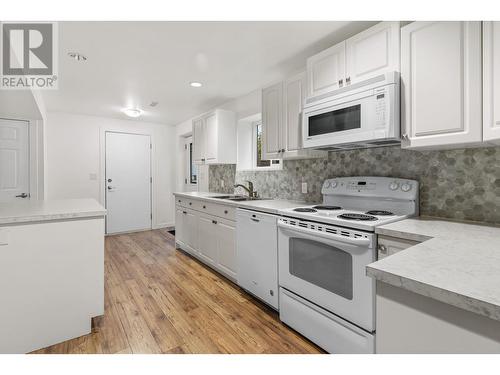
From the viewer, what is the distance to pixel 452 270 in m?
0.81

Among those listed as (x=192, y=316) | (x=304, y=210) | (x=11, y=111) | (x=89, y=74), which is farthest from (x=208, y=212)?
(x=11, y=111)

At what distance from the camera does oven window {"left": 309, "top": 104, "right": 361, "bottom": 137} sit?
1.83 m

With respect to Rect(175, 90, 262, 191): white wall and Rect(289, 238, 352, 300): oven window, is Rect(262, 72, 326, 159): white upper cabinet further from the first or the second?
Rect(289, 238, 352, 300): oven window

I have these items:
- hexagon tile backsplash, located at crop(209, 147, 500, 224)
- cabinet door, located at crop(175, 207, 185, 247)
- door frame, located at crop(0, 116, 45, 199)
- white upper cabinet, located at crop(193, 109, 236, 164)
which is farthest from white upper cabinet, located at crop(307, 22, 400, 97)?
door frame, located at crop(0, 116, 45, 199)

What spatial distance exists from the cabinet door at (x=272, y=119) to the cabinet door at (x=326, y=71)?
452mm

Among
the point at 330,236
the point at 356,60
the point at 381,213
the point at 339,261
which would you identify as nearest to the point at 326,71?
the point at 356,60

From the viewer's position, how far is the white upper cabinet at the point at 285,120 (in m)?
2.40

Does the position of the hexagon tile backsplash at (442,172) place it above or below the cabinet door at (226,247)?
above

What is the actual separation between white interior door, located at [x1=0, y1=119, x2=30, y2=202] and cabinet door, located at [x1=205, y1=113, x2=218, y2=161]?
2.51 meters

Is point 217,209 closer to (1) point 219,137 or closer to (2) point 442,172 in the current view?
(1) point 219,137

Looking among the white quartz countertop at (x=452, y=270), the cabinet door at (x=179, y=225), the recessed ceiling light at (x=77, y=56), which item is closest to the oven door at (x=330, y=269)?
the white quartz countertop at (x=452, y=270)

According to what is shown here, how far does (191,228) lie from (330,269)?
2.29 meters

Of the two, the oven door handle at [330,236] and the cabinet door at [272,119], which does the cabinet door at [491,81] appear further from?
the cabinet door at [272,119]
